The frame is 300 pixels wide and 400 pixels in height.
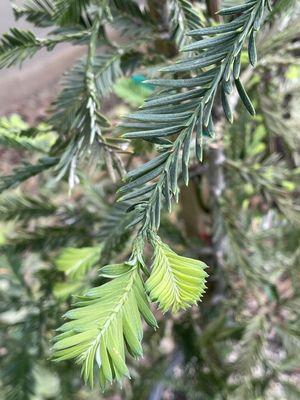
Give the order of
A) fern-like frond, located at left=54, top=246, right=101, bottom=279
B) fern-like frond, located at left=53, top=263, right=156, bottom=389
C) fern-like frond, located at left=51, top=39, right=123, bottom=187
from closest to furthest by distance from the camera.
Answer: fern-like frond, located at left=53, top=263, right=156, bottom=389
fern-like frond, located at left=51, top=39, right=123, bottom=187
fern-like frond, located at left=54, top=246, right=101, bottom=279

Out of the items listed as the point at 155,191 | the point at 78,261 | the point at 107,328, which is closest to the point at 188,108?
the point at 155,191

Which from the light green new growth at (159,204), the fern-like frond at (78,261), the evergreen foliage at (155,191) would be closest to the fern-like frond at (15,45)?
the evergreen foliage at (155,191)

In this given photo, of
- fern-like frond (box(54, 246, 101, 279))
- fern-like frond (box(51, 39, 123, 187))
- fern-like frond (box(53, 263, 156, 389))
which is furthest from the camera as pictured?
fern-like frond (box(54, 246, 101, 279))

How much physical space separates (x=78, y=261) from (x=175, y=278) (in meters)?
0.30

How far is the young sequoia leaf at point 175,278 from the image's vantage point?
34cm

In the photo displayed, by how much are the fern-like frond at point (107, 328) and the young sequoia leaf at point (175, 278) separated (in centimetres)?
1

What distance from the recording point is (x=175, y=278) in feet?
1.16

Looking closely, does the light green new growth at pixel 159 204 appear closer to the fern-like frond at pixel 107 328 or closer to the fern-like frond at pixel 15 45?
the fern-like frond at pixel 107 328

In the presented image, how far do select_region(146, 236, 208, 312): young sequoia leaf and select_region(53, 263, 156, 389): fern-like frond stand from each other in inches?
0.5

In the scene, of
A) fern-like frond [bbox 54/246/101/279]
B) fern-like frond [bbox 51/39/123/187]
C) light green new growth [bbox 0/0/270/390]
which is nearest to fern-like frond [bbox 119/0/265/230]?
light green new growth [bbox 0/0/270/390]

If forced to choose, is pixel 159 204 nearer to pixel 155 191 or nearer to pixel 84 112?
pixel 155 191

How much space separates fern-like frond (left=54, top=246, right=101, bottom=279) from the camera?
A: 2.06 ft

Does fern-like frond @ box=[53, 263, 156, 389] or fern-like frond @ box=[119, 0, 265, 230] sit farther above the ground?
fern-like frond @ box=[119, 0, 265, 230]

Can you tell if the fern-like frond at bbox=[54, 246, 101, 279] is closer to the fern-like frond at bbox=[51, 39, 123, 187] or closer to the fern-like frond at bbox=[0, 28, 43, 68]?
the fern-like frond at bbox=[51, 39, 123, 187]
